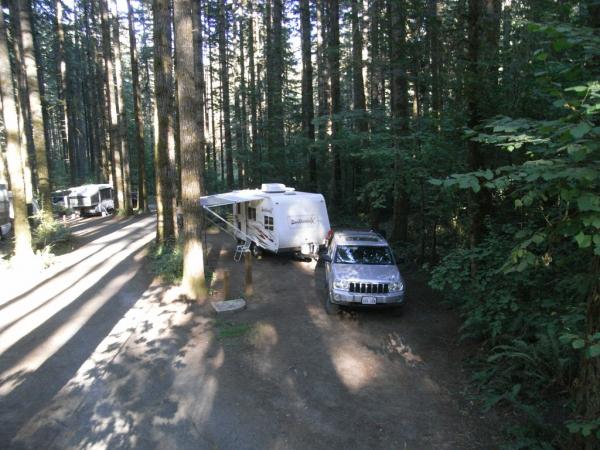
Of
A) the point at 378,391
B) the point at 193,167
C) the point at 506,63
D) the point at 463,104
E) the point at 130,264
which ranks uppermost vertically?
the point at 506,63

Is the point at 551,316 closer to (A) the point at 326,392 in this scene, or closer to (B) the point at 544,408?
(B) the point at 544,408

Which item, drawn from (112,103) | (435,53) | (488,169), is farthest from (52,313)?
(112,103)

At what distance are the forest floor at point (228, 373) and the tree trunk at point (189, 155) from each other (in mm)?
777

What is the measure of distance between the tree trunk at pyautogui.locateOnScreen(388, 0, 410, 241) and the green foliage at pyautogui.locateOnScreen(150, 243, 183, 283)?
22.8ft

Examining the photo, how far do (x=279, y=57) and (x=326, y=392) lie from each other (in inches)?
939

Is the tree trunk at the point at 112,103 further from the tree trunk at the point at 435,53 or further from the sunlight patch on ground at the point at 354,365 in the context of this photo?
the sunlight patch on ground at the point at 354,365

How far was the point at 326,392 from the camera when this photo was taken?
604 cm

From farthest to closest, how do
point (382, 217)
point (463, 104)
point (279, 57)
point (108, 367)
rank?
point (279, 57)
point (382, 217)
point (463, 104)
point (108, 367)

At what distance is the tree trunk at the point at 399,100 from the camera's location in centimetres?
1080

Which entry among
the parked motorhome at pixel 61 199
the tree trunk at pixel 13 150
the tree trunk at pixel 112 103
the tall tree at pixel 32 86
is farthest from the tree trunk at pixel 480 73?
the parked motorhome at pixel 61 199

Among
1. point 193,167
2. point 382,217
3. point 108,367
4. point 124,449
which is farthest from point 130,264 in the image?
point 382,217

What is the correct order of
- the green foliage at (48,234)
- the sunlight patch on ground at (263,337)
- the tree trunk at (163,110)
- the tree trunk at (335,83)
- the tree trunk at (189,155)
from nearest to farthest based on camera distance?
1. the sunlight patch on ground at (263,337)
2. the tree trunk at (189,155)
3. the tree trunk at (163,110)
4. the green foliage at (48,234)
5. the tree trunk at (335,83)

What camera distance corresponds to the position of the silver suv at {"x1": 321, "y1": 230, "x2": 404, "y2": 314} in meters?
8.73

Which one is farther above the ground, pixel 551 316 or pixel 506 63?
pixel 506 63
